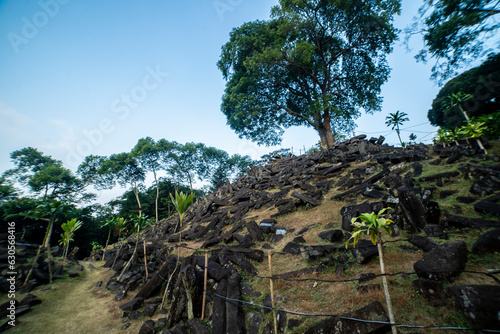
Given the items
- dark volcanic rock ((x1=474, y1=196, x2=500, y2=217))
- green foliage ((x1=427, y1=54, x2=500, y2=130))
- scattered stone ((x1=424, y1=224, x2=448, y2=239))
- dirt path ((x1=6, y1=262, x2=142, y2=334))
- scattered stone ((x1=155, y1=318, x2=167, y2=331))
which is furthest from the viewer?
green foliage ((x1=427, y1=54, x2=500, y2=130))

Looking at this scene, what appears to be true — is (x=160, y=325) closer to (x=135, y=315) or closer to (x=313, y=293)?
(x=135, y=315)

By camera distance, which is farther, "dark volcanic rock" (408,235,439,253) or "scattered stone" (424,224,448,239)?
"scattered stone" (424,224,448,239)

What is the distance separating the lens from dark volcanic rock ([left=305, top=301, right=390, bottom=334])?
270 cm

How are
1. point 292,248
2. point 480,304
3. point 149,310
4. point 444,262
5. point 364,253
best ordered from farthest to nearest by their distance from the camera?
1. point 292,248
2. point 149,310
3. point 364,253
4. point 444,262
5. point 480,304

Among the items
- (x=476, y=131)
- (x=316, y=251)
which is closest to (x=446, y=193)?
(x=316, y=251)

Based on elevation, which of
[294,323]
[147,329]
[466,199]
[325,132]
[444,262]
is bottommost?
[147,329]

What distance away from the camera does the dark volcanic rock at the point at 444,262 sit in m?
3.09

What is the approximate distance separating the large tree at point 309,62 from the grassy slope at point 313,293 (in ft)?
42.0

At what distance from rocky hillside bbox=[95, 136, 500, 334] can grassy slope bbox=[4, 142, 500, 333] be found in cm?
2

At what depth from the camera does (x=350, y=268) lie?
4414mm

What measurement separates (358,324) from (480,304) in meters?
1.55

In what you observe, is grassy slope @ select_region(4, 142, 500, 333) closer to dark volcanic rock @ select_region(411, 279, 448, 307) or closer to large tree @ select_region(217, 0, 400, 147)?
dark volcanic rock @ select_region(411, 279, 448, 307)

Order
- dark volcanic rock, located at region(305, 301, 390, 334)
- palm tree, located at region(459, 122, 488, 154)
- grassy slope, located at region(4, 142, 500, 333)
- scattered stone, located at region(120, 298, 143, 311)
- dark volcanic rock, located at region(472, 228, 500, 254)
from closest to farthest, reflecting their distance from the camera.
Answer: dark volcanic rock, located at region(305, 301, 390, 334)
grassy slope, located at region(4, 142, 500, 333)
dark volcanic rock, located at region(472, 228, 500, 254)
scattered stone, located at region(120, 298, 143, 311)
palm tree, located at region(459, 122, 488, 154)

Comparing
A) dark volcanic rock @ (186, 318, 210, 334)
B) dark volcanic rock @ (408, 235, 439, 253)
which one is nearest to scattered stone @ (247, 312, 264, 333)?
dark volcanic rock @ (186, 318, 210, 334)
